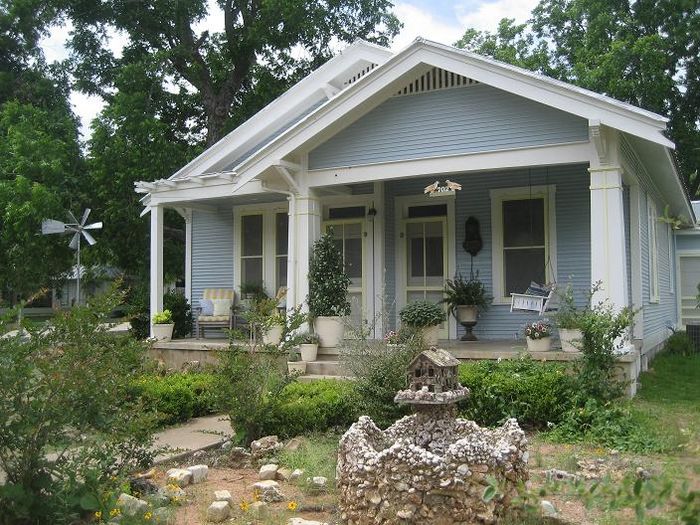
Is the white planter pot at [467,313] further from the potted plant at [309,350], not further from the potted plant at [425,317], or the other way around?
the potted plant at [309,350]

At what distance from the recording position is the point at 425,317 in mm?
9617

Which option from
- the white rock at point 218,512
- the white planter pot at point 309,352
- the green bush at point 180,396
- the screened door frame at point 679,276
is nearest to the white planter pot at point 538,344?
the white planter pot at point 309,352

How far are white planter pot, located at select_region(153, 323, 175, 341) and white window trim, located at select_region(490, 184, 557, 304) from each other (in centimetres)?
580

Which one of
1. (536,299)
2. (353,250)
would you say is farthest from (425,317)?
(353,250)

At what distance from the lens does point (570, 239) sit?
1066 cm

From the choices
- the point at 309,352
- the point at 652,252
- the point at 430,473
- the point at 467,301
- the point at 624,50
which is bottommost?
the point at 430,473

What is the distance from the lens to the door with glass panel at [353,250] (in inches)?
475

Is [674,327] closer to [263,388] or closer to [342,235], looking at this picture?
[342,235]

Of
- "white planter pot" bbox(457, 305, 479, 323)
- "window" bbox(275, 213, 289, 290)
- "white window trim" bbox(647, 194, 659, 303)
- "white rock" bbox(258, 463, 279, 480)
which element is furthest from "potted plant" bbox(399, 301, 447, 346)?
"white window trim" bbox(647, 194, 659, 303)

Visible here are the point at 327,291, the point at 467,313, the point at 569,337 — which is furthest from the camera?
the point at 467,313

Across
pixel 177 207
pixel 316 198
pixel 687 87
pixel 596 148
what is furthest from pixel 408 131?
pixel 687 87

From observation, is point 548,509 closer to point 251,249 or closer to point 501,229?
point 501,229

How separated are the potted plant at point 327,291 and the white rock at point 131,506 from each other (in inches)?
226

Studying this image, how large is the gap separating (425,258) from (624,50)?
42.3 feet
